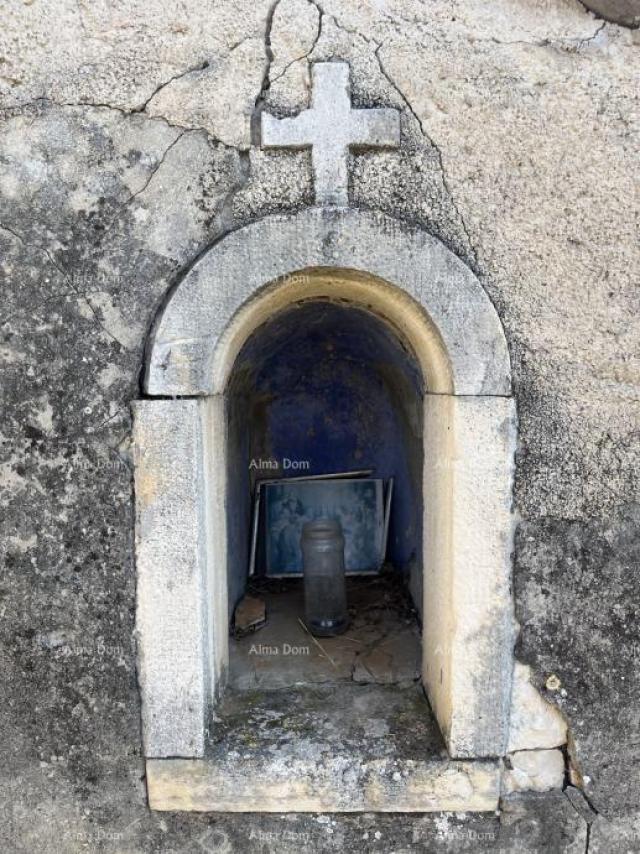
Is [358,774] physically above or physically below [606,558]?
below

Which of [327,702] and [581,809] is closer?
[581,809]

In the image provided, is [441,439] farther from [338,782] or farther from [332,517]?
[332,517]

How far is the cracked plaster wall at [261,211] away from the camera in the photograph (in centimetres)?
254

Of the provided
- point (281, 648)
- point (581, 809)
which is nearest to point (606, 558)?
point (581, 809)

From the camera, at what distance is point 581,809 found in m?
2.68

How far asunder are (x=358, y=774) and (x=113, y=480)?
1.56 m

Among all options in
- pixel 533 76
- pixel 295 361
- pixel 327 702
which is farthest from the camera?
pixel 295 361

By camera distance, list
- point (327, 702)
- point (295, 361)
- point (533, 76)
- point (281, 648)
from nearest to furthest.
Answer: point (533, 76) → point (327, 702) → point (281, 648) → point (295, 361)

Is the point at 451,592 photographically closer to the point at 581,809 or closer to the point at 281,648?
the point at 581,809

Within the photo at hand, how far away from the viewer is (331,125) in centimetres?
254

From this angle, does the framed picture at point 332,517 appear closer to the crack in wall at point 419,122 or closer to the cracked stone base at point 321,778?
the cracked stone base at point 321,778

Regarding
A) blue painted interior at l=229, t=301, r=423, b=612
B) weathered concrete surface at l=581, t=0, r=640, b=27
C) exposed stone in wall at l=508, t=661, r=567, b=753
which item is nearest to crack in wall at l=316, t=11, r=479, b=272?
weathered concrete surface at l=581, t=0, r=640, b=27

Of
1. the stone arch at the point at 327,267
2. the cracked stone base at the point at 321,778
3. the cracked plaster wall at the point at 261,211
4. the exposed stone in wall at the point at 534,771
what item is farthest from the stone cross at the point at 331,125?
the exposed stone in wall at the point at 534,771

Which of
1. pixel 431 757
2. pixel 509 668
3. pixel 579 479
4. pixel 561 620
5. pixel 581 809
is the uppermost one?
pixel 579 479
